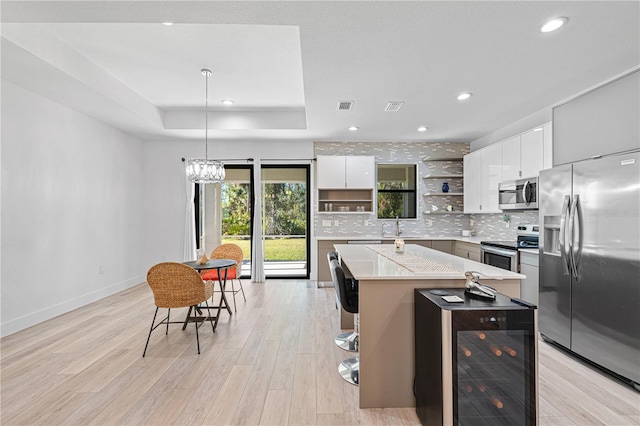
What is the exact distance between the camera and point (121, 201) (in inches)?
218

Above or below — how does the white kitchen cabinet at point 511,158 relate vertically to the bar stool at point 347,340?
above

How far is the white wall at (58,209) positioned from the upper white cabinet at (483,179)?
19.1 ft

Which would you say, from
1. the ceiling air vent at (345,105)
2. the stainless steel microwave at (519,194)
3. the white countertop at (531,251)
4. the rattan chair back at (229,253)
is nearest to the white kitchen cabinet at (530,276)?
the white countertop at (531,251)

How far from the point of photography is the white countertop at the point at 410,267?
217 cm

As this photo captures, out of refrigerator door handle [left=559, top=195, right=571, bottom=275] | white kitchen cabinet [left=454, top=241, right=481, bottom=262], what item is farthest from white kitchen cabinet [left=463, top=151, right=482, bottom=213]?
refrigerator door handle [left=559, top=195, right=571, bottom=275]

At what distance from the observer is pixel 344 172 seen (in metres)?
6.02

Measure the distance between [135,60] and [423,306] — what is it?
3773 millimetres

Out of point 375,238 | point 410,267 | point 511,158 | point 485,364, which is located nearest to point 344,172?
point 375,238

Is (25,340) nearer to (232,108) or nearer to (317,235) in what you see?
(232,108)

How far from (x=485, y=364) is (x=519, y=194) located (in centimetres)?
300

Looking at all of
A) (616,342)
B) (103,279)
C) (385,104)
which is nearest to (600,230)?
(616,342)

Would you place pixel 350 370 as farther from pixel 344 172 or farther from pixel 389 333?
pixel 344 172

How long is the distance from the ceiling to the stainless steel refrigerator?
98cm

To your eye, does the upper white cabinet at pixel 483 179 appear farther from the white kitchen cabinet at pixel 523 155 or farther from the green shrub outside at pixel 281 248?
the green shrub outside at pixel 281 248
